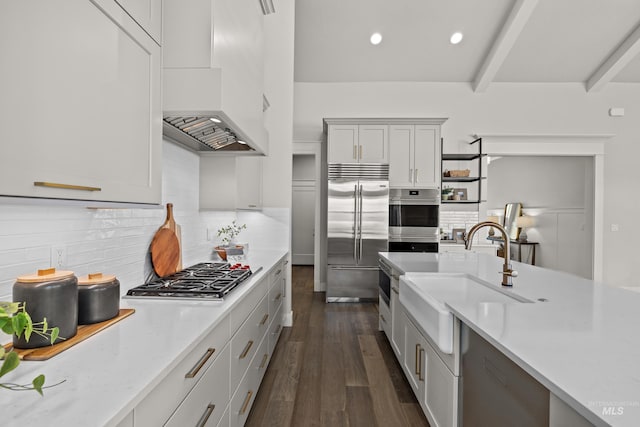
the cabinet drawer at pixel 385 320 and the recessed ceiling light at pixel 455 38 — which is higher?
the recessed ceiling light at pixel 455 38

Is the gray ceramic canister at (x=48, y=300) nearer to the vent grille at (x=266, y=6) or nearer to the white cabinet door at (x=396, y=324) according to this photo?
the white cabinet door at (x=396, y=324)

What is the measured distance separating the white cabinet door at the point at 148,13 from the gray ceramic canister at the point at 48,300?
0.93m

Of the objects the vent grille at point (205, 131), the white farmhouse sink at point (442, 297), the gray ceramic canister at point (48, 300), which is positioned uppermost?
the vent grille at point (205, 131)

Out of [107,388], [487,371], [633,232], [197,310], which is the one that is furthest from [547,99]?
[107,388]

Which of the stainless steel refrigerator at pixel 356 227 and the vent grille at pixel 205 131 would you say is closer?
the vent grille at pixel 205 131

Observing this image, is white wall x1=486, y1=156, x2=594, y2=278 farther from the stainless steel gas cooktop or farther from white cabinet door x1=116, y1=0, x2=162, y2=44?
white cabinet door x1=116, y1=0, x2=162, y2=44

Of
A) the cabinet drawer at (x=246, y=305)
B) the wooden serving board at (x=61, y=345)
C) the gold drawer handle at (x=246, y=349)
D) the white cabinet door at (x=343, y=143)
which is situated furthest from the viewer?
the white cabinet door at (x=343, y=143)

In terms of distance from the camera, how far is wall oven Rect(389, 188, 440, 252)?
488 centimetres

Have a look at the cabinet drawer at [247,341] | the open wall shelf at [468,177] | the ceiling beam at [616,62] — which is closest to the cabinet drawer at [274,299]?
the cabinet drawer at [247,341]

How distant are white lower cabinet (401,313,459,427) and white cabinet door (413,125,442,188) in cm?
295

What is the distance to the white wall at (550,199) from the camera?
7098 mm

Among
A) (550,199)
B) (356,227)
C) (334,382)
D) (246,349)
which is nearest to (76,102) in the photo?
(246,349)

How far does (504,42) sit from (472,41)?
43cm

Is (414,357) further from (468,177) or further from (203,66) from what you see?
(468,177)
